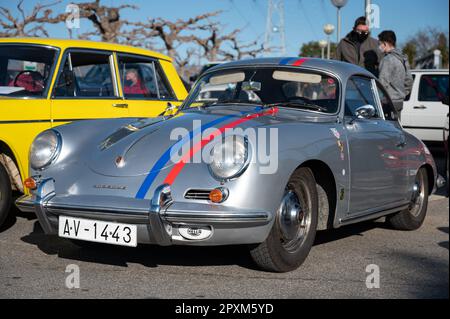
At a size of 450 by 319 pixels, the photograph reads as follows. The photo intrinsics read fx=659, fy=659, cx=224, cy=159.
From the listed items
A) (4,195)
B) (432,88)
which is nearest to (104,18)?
(432,88)

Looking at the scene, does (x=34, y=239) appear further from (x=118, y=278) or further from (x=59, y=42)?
(x=59, y=42)

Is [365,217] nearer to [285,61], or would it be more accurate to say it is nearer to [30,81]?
[285,61]

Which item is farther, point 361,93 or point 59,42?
point 59,42

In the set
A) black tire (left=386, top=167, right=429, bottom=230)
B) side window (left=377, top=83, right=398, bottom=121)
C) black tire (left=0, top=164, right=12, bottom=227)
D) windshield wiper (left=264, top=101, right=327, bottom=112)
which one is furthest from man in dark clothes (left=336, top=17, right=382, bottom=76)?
black tire (left=0, top=164, right=12, bottom=227)

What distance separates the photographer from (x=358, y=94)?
556 centimetres

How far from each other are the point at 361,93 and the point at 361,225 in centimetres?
138

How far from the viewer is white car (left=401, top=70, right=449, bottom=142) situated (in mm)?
12172

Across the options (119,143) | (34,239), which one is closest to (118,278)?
(119,143)

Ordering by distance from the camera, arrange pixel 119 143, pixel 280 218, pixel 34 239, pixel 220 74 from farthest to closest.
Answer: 1. pixel 220 74
2. pixel 34 239
3. pixel 119 143
4. pixel 280 218

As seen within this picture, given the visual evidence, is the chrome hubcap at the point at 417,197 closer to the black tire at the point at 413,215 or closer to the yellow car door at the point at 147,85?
the black tire at the point at 413,215

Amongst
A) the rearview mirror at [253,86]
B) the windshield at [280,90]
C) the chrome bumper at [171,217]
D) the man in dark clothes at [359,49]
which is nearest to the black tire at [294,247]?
the chrome bumper at [171,217]

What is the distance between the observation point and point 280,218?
4180mm

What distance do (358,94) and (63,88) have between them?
2774 mm

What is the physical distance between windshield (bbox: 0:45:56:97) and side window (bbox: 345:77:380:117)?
9.24ft
